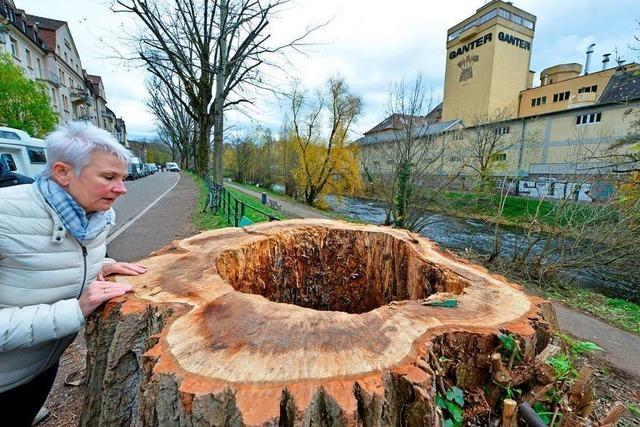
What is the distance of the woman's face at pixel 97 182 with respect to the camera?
131cm

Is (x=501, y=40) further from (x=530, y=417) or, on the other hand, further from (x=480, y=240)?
(x=530, y=417)

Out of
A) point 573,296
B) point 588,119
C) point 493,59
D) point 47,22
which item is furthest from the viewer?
point 493,59

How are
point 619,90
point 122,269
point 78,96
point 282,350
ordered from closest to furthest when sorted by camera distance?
point 282,350, point 122,269, point 619,90, point 78,96

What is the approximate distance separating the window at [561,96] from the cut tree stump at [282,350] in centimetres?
3697

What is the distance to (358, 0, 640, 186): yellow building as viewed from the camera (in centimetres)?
2147

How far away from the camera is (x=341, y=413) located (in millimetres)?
983

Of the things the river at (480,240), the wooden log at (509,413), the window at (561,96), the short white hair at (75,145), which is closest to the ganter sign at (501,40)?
the window at (561,96)

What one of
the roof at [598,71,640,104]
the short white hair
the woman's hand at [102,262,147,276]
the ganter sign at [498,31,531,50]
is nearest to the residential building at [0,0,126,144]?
the woman's hand at [102,262,147,276]

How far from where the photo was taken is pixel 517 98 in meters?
32.4

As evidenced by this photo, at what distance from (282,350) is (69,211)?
1081 mm

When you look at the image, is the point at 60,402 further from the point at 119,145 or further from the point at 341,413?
the point at 341,413

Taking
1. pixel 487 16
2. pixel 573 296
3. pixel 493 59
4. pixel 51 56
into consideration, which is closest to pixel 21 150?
pixel 573 296

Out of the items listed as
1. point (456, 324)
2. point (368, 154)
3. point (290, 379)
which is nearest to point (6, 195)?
point (290, 379)

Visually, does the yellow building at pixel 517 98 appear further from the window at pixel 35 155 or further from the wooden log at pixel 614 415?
the wooden log at pixel 614 415
